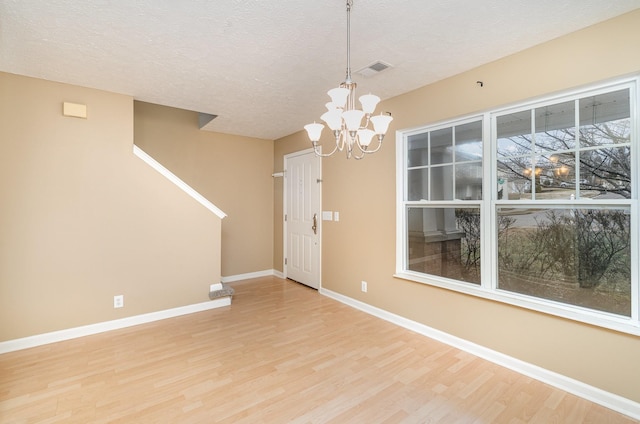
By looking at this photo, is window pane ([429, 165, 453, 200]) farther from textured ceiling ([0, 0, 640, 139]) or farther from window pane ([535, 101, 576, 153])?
textured ceiling ([0, 0, 640, 139])

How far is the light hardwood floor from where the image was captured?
1912 mm

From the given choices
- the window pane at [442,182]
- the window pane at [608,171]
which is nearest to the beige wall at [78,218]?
the window pane at [442,182]

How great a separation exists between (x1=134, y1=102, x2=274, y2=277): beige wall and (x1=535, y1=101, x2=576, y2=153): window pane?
4.21m

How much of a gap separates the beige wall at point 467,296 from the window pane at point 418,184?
0.19 m

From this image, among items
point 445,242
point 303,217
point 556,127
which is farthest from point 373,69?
point 303,217

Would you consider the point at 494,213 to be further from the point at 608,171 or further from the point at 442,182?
the point at 608,171

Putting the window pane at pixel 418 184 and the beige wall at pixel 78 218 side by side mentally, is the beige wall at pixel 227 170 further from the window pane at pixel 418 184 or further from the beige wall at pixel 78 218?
the window pane at pixel 418 184

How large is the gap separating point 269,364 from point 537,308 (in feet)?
7.25

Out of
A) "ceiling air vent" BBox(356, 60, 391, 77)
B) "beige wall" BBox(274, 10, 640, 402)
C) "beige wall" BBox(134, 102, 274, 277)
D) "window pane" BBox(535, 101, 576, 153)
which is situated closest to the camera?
"beige wall" BBox(274, 10, 640, 402)

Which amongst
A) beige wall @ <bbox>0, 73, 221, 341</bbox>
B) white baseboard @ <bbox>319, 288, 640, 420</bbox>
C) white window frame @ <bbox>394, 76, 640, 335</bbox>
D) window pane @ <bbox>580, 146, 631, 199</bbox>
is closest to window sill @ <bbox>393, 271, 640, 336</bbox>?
white window frame @ <bbox>394, 76, 640, 335</bbox>

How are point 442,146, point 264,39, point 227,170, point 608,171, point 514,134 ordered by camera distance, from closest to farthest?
point 608,171
point 264,39
point 514,134
point 442,146
point 227,170

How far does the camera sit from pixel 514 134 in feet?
8.34

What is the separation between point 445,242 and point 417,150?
3.44 ft

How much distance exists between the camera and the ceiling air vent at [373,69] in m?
2.58
